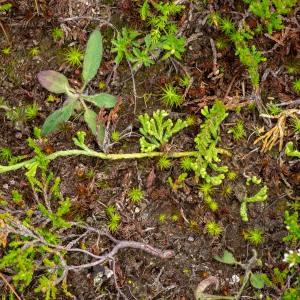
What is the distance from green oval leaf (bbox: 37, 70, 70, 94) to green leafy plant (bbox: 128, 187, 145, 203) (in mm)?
1146

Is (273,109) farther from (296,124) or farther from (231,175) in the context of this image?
(231,175)

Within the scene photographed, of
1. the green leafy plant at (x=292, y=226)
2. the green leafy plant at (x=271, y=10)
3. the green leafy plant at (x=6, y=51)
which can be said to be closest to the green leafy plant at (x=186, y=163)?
the green leafy plant at (x=292, y=226)

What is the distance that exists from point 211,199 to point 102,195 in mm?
1046

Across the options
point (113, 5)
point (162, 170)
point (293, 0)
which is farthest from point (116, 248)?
point (293, 0)

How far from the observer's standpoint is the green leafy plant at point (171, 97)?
489 cm

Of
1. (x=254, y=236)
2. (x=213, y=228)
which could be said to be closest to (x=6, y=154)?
Answer: (x=213, y=228)

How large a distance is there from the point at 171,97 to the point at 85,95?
0.82 m

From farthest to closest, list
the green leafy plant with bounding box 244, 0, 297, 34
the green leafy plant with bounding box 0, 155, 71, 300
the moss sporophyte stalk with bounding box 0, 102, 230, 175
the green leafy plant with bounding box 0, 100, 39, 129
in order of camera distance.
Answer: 1. the green leafy plant with bounding box 0, 100, 39, 129
2. the moss sporophyte stalk with bounding box 0, 102, 230, 175
3. the green leafy plant with bounding box 244, 0, 297, 34
4. the green leafy plant with bounding box 0, 155, 71, 300

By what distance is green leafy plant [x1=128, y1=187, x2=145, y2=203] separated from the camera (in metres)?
4.90

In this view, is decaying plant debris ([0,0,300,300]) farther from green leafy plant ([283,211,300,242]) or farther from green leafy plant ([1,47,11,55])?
green leafy plant ([283,211,300,242])

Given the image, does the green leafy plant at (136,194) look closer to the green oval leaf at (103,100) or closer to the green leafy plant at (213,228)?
the green leafy plant at (213,228)

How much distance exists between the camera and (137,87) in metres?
4.98

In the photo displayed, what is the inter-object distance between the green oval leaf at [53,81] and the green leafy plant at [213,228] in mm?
1865

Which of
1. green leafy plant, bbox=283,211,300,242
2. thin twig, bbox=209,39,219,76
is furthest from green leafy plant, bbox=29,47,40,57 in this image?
green leafy plant, bbox=283,211,300,242
